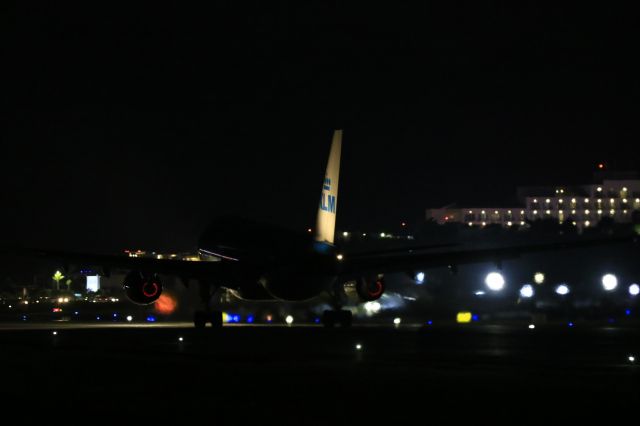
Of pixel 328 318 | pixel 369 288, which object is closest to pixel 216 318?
pixel 328 318

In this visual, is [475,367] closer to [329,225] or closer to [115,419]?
[115,419]

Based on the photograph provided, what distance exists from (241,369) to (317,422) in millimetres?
9253

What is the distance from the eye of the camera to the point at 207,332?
45.7 m

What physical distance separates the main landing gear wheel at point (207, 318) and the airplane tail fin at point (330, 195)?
22.2ft

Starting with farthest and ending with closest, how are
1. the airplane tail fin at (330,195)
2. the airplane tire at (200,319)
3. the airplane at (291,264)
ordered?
the airplane tire at (200,319) → the airplane tail fin at (330,195) → the airplane at (291,264)

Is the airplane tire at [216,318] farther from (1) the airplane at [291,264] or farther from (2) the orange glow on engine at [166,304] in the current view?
(2) the orange glow on engine at [166,304]

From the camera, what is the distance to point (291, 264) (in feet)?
153

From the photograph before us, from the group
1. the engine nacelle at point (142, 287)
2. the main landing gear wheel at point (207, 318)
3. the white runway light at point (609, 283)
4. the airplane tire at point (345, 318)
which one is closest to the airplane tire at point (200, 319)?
the main landing gear wheel at point (207, 318)

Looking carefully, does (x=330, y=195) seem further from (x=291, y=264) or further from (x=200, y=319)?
(x=200, y=319)

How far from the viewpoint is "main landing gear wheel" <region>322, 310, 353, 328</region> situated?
1994 inches

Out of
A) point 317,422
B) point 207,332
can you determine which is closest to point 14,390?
point 317,422

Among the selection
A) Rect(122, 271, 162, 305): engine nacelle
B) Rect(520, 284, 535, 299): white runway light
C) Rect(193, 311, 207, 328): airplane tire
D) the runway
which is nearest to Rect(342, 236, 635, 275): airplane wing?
Rect(193, 311, 207, 328): airplane tire

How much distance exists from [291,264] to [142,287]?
880 cm

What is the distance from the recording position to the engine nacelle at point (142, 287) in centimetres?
5134
